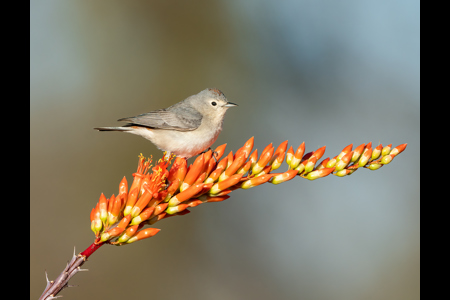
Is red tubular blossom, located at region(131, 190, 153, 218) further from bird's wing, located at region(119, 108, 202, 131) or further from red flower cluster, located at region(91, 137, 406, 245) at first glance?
bird's wing, located at region(119, 108, 202, 131)

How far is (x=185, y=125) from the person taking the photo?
1.79m

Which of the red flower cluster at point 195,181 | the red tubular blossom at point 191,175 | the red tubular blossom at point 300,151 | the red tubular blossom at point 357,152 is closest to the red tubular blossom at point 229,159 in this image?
the red flower cluster at point 195,181

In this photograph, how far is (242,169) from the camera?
1.39 meters

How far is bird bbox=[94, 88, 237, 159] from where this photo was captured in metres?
1.66

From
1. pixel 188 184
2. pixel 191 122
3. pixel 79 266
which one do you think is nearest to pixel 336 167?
pixel 188 184

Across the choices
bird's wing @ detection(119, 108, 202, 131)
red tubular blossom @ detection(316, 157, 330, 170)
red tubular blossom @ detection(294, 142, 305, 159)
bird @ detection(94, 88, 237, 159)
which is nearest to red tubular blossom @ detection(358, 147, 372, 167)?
red tubular blossom @ detection(316, 157, 330, 170)

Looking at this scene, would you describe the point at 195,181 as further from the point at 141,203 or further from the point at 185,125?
the point at 185,125

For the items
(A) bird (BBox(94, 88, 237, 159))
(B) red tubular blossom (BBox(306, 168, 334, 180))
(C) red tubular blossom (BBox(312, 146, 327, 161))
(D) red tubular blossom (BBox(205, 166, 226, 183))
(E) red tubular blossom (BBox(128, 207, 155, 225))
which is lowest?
(E) red tubular blossom (BBox(128, 207, 155, 225))

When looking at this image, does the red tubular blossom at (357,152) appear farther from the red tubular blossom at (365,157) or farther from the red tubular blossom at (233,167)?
the red tubular blossom at (233,167)

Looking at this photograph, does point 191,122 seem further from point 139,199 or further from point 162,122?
point 139,199

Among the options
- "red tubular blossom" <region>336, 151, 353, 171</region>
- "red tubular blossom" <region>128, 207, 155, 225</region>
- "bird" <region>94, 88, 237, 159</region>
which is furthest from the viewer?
"bird" <region>94, 88, 237, 159</region>

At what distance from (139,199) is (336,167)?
0.71 metres

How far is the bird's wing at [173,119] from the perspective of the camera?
1.74 metres

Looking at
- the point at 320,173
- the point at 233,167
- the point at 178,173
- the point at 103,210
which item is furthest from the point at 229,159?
the point at 103,210
